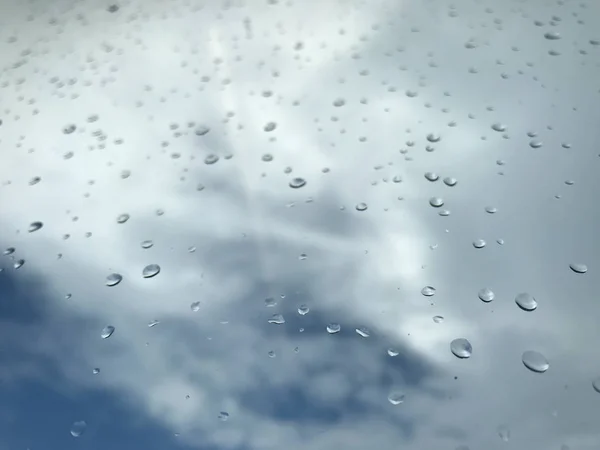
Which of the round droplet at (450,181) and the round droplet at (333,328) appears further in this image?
the round droplet at (450,181)

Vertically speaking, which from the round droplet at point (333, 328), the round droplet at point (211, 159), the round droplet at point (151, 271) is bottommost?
the round droplet at point (333, 328)

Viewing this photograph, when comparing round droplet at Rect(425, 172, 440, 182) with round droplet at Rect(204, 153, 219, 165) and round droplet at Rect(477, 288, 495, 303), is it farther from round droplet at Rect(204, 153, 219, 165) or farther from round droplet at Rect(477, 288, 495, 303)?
round droplet at Rect(204, 153, 219, 165)

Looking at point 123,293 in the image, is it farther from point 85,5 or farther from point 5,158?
point 85,5

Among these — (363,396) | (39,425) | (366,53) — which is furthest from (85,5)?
(363,396)

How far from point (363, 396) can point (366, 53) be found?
2.35ft

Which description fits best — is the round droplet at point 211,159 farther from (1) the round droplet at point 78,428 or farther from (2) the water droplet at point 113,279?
(1) the round droplet at point 78,428

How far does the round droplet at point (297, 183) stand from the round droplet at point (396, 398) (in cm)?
40

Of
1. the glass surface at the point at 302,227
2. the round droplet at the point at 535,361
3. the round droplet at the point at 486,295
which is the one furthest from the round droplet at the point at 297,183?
the round droplet at the point at 535,361

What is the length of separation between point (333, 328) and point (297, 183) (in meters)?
0.28

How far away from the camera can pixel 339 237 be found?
0.99 meters

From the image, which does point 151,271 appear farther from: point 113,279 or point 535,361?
point 535,361

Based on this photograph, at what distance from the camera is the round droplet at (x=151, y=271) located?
98 centimetres

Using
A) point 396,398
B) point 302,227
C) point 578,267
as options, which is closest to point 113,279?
point 302,227

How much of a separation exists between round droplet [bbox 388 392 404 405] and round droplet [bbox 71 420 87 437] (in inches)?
16.6
